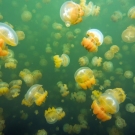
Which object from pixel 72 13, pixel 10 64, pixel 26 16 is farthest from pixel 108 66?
pixel 26 16

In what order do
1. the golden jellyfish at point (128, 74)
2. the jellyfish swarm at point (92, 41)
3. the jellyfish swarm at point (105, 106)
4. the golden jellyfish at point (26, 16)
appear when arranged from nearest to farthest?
the jellyfish swarm at point (105, 106)
the jellyfish swarm at point (92, 41)
the golden jellyfish at point (128, 74)
the golden jellyfish at point (26, 16)

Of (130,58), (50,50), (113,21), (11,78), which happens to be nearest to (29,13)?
(50,50)

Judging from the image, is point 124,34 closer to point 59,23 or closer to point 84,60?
point 84,60

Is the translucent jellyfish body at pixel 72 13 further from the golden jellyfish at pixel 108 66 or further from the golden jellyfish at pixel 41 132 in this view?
the golden jellyfish at pixel 41 132

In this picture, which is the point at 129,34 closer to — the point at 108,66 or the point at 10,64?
the point at 108,66

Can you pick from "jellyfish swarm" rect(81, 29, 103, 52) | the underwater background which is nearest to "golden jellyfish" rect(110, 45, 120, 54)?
the underwater background

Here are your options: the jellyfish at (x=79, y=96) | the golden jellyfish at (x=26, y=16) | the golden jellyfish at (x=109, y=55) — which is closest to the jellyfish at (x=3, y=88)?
the jellyfish at (x=79, y=96)

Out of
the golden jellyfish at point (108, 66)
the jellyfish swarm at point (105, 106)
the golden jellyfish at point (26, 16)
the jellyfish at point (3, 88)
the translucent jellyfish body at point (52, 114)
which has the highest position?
the golden jellyfish at point (26, 16)

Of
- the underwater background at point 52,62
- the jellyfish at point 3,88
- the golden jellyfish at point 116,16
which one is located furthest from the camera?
the golden jellyfish at point 116,16

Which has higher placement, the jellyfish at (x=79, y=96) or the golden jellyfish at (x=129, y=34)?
the golden jellyfish at (x=129, y=34)
